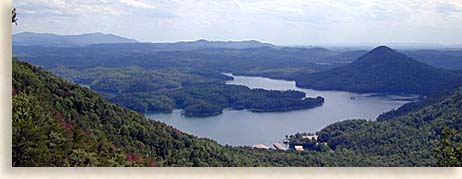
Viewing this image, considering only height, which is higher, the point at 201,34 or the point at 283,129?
the point at 201,34

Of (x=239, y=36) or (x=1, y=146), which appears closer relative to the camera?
(x=1, y=146)


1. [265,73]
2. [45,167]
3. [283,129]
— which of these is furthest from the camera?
[265,73]

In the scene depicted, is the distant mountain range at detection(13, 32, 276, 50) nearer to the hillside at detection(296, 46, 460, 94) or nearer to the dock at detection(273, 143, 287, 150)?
the hillside at detection(296, 46, 460, 94)

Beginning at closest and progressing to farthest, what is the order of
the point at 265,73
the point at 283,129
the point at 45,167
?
the point at 45,167, the point at 283,129, the point at 265,73

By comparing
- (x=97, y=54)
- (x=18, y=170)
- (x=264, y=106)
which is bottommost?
(x=18, y=170)

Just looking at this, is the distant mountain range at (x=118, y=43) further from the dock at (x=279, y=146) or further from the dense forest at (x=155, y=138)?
the dock at (x=279, y=146)

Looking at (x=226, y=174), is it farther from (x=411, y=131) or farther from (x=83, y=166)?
(x=411, y=131)

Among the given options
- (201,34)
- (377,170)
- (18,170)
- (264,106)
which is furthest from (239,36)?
(18,170)
